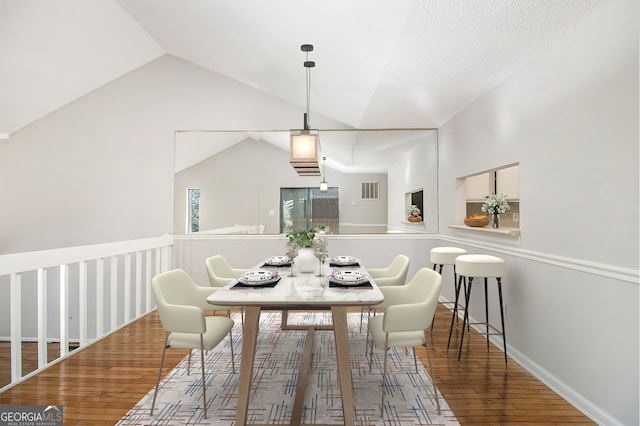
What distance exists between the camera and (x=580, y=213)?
2.26 meters

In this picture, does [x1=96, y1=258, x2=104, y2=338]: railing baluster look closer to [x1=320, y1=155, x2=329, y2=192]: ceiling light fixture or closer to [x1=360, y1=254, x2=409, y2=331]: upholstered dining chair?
[x1=360, y1=254, x2=409, y2=331]: upholstered dining chair

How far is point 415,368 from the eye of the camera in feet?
9.22

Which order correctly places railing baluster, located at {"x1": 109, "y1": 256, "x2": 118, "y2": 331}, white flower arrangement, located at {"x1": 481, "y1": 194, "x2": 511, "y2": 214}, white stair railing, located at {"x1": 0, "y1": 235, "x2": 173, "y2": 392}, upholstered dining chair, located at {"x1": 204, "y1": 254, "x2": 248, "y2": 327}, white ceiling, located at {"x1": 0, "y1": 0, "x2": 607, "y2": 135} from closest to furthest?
white ceiling, located at {"x1": 0, "y1": 0, "x2": 607, "y2": 135} → white stair railing, located at {"x1": 0, "y1": 235, "x2": 173, "y2": 392} → upholstered dining chair, located at {"x1": 204, "y1": 254, "x2": 248, "y2": 327} → white flower arrangement, located at {"x1": 481, "y1": 194, "x2": 511, "y2": 214} → railing baluster, located at {"x1": 109, "y1": 256, "x2": 118, "y2": 331}

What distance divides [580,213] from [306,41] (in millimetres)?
2623

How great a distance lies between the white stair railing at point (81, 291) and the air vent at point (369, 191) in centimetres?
282

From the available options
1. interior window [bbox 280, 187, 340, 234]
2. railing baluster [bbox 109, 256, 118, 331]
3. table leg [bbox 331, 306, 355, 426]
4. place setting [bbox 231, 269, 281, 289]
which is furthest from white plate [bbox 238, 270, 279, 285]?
interior window [bbox 280, 187, 340, 234]

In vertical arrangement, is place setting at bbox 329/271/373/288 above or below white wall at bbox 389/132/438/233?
below

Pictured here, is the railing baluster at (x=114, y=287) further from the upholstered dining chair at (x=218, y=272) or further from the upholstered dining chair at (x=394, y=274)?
the upholstered dining chair at (x=394, y=274)

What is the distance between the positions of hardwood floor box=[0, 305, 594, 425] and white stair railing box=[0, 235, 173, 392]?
25 cm

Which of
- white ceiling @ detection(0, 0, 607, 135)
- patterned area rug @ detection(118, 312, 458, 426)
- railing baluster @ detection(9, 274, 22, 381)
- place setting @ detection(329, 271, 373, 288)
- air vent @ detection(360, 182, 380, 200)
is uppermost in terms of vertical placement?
white ceiling @ detection(0, 0, 607, 135)

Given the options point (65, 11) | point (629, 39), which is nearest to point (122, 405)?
point (629, 39)

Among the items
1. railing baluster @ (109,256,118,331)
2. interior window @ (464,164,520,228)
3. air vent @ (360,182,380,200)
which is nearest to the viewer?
railing baluster @ (109,256,118,331)

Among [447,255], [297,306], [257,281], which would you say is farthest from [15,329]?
[447,255]

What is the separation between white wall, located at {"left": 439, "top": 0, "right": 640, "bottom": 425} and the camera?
192cm
